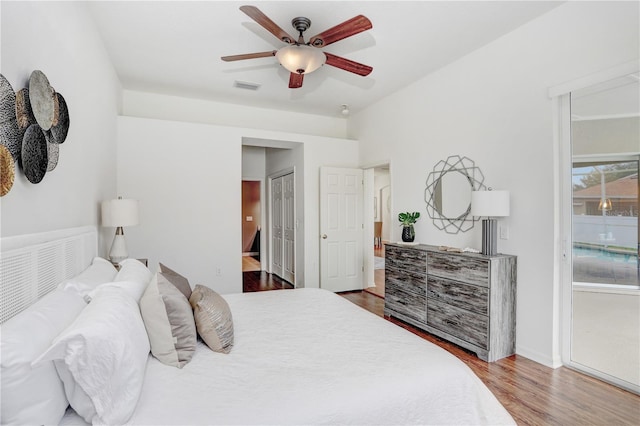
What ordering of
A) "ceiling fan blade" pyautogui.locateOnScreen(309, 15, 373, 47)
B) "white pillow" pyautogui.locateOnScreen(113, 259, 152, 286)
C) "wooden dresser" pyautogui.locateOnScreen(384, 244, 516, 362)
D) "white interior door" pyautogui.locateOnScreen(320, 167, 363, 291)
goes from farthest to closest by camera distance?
1. "white interior door" pyautogui.locateOnScreen(320, 167, 363, 291)
2. "wooden dresser" pyautogui.locateOnScreen(384, 244, 516, 362)
3. "ceiling fan blade" pyautogui.locateOnScreen(309, 15, 373, 47)
4. "white pillow" pyautogui.locateOnScreen(113, 259, 152, 286)

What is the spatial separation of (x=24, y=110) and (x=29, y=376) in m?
1.16

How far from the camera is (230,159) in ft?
15.1

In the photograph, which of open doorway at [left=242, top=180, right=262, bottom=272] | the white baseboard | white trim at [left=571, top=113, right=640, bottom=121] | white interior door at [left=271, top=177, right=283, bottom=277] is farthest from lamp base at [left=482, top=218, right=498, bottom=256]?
open doorway at [left=242, top=180, right=262, bottom=272]

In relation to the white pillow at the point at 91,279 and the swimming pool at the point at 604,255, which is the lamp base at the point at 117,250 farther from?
the swimming pool at the point at 604,255

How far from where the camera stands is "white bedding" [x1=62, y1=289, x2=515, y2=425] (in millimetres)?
1157

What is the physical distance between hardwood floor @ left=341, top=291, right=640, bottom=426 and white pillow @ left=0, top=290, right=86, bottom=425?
231 centimetres

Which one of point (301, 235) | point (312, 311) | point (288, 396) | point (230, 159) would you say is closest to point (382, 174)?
point (301, 235)

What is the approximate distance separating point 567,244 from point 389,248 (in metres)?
1.70

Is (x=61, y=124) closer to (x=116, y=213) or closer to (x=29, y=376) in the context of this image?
(x=116, y=213)

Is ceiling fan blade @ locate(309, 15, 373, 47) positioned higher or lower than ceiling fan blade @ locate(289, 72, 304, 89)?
higher

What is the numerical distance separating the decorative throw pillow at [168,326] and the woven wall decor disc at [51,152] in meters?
0.90

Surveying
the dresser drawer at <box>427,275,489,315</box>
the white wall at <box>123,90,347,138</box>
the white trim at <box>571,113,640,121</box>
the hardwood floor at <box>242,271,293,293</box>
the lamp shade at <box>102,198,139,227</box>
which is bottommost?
the hardwood floor at <box>242,271,293,293</box>

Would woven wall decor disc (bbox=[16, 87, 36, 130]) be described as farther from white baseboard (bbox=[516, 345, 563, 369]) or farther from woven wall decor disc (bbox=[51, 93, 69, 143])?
white baseboard (bbox=[516, 345, 563, 369])

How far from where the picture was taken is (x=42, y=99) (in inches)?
64.9
